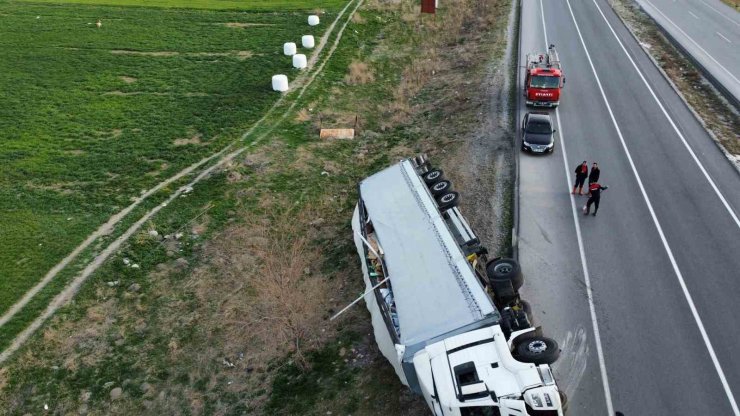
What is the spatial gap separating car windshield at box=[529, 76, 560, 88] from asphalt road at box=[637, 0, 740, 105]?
937 centimetres

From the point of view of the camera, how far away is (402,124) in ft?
86.1

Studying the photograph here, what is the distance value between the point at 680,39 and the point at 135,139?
3364cm

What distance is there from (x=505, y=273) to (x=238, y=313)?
24.6ft

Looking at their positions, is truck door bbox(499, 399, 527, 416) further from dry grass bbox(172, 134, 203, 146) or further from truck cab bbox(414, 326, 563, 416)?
dry grass bbox(172, 134, 203, 146)

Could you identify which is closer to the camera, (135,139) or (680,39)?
(135,139)

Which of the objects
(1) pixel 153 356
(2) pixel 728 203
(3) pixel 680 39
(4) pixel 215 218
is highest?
(3) pixel 680 39

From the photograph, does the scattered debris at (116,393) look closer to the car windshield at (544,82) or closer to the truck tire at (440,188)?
A: the truck tire at (440,188)

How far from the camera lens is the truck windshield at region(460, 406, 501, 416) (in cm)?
1003

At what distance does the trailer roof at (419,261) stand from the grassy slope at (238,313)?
6.09 ft

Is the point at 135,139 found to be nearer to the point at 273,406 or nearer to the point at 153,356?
the point at 153,356

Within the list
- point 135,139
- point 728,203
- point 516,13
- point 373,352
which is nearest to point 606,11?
point 516,13

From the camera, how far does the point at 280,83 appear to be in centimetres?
2972

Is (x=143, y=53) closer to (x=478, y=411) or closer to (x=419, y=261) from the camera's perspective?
(x=419, y=261)

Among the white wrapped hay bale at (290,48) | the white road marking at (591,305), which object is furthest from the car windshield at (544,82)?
the white wrapped hay bale at (290,48)
